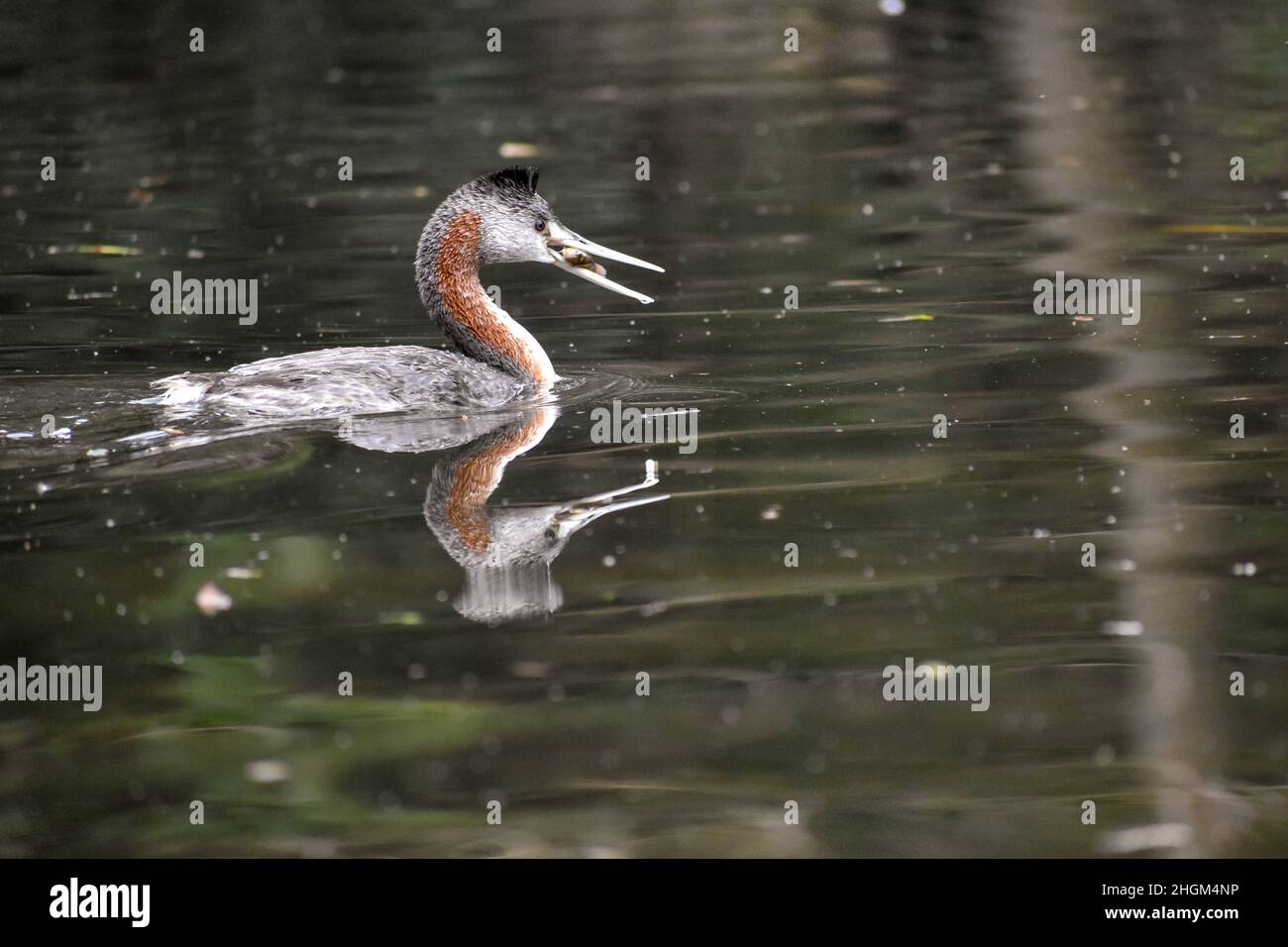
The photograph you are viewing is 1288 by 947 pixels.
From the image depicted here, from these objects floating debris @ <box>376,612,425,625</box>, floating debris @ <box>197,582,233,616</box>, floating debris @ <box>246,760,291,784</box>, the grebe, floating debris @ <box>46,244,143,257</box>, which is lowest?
floating debris @ <box>246,760,291,784</box>

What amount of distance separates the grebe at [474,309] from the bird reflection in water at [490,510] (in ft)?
0.77

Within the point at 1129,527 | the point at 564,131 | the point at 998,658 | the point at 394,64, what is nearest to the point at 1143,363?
the point at 1129,527

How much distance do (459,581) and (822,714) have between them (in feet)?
5.13

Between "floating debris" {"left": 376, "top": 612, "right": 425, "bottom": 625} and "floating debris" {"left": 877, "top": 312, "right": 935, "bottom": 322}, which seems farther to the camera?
"floating debris" {"left": 877, "top": 312, "right": 935, "bottom": 322}

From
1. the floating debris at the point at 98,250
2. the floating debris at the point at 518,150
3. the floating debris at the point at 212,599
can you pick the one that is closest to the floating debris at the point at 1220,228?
the floating debris at the point at 518,150

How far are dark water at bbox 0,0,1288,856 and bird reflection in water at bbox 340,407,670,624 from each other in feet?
0.10

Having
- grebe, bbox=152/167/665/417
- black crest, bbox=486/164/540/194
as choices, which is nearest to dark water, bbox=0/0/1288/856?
grebe, bbox=152/167/665/417

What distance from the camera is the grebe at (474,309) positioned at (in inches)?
339

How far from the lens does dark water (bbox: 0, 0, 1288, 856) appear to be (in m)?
5.03

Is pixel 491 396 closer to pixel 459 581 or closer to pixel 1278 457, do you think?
pixel 459 581

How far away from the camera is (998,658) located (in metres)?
5.72

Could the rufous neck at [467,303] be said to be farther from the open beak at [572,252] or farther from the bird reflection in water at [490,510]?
the bird reflection in water at [490,510]

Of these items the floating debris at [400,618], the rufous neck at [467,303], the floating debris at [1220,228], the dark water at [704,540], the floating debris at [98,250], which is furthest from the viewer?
the floating debris at [98,250]

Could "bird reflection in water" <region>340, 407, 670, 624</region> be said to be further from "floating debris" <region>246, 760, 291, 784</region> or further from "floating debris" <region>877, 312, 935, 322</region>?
"floating debris" <region>877, 312, 935, 322</region>
